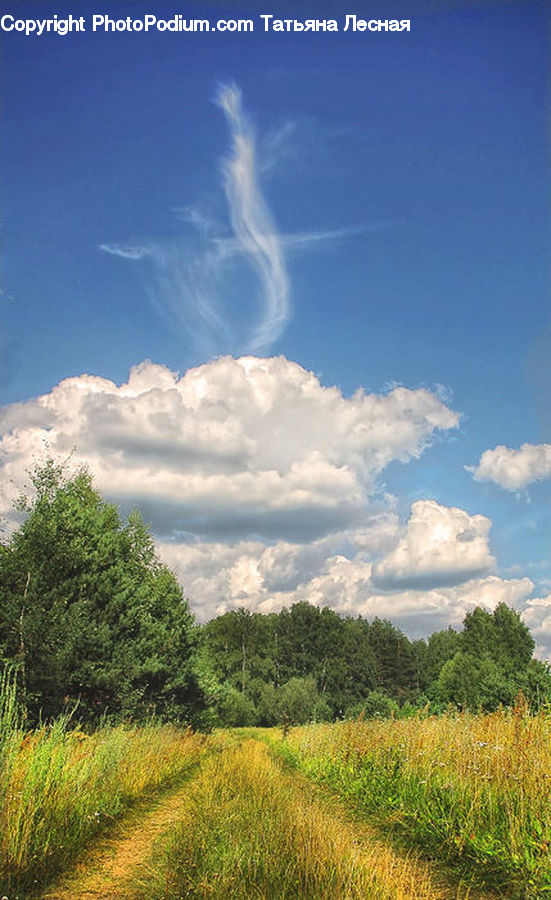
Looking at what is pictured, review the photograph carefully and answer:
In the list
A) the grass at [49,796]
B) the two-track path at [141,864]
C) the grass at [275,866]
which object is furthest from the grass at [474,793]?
the grass at [49,796]

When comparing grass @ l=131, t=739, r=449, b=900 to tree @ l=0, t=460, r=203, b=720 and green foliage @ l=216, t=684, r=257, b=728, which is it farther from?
green foliage @ l=216, t=684, r=257, b=728

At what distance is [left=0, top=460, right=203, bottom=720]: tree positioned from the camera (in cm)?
2136

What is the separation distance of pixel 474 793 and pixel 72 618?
18.6 metres

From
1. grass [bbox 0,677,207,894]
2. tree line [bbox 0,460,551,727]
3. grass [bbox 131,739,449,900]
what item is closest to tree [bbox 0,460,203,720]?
tree line [bbox 0,460,551,727]

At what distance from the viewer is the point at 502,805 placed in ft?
19.7

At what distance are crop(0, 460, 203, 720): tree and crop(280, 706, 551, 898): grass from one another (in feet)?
45.2

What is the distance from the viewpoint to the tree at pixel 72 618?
841 inches

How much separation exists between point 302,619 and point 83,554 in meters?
76.9

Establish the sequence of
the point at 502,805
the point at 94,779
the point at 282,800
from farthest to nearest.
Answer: the point at 94,779 < the point at 282,800 < the point at 502,805

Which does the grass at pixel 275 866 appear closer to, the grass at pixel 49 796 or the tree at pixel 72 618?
the grass at pixel 49 796

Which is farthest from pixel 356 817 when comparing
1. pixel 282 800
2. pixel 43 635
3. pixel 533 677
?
pixel 533 677

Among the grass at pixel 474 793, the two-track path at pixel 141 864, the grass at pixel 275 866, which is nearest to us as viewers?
the grass at pixel 275 866

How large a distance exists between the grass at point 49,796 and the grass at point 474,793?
3.74 m

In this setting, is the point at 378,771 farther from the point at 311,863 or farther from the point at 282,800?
the point at 311,863
